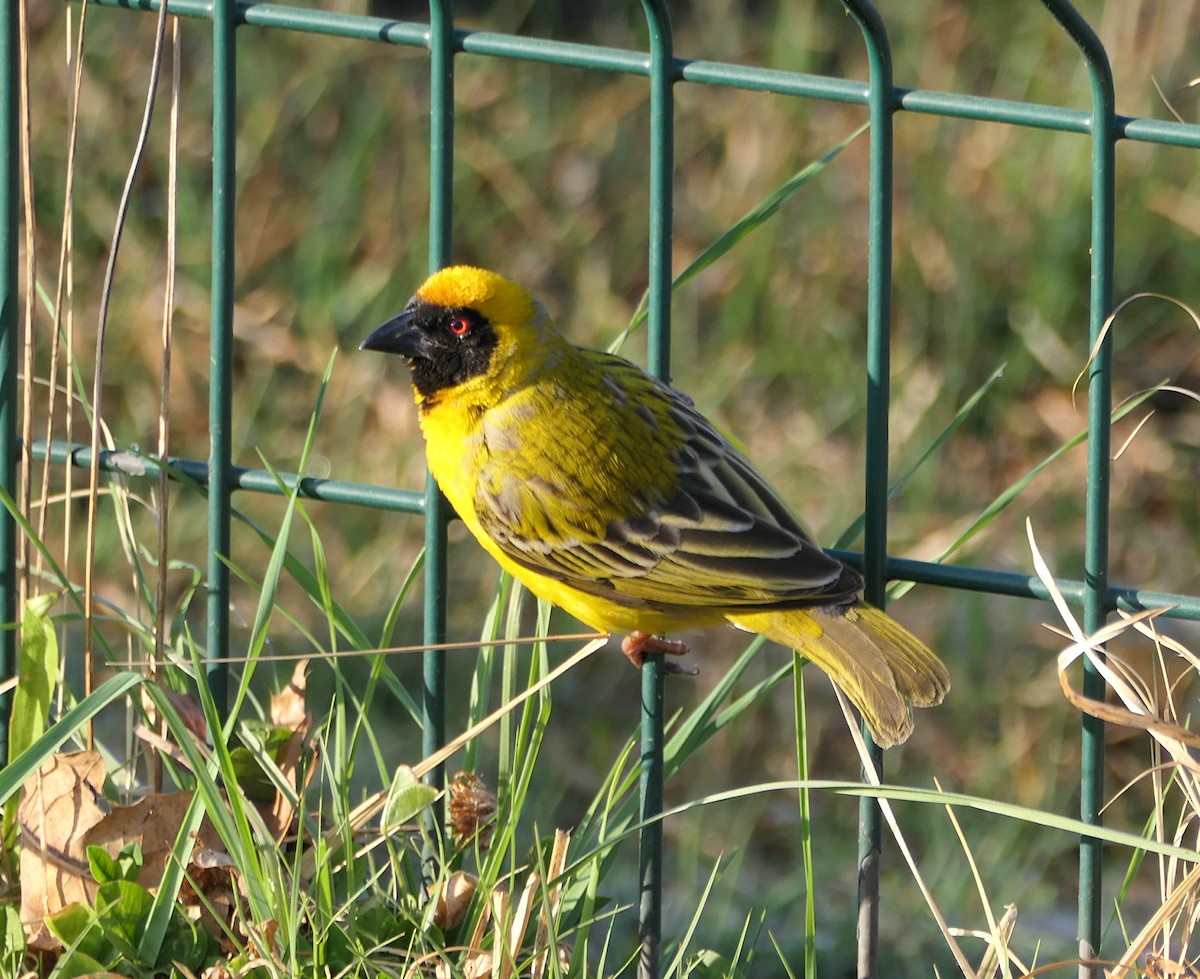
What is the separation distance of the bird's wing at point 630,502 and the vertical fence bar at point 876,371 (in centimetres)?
22

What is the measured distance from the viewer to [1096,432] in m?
2.80

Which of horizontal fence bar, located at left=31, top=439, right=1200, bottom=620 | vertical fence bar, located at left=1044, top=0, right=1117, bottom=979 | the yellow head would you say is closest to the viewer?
vertical fence bar, located at left=1044, top=0, right=1117, bottom=979

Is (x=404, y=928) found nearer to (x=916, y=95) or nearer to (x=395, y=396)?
(x=916, y=95)

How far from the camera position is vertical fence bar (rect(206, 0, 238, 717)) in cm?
331

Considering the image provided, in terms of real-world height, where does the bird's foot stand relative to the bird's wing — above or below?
below

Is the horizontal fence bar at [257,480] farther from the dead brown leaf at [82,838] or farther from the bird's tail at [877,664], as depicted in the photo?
the bird's tail at [877,664]

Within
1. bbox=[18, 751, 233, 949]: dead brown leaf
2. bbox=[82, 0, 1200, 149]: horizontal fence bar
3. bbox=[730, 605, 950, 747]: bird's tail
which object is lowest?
bbox=[18, 751, 233, 949]: dead brown leaf

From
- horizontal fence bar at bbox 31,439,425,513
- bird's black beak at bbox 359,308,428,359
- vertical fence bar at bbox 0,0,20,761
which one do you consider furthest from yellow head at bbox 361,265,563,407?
vertical fence bar at bbox 0,0,20,761

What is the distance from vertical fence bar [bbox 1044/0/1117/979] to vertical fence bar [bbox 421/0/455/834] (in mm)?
993

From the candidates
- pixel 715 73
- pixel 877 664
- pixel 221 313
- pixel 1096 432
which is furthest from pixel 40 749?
pixel 1096 432

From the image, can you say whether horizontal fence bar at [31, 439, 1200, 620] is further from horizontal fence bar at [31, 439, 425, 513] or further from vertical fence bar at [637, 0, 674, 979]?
vertical fence bar at [637, 0, 674, 979]

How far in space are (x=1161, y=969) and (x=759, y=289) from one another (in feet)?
13.1

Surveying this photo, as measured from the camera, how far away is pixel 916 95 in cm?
287

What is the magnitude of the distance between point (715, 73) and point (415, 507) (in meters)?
0.93
